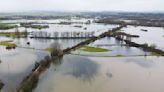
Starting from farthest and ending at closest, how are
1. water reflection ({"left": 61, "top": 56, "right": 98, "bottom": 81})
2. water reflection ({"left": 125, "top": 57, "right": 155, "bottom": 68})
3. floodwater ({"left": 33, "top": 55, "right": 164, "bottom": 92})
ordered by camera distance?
water reflection ({"left": 125, "top": 57, "right": 155, "bottom": 68}), water reflection ({"left": 61, "top": 56, "right": 98, "bottom": 81}), floodwater ({"left": 33, "top": 55, "right": 164, "bottom": 92})

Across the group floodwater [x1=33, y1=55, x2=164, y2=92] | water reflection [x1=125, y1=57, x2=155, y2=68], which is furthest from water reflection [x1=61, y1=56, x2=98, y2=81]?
water reflection [x1=125, y1=57, x2=155, y2=68]

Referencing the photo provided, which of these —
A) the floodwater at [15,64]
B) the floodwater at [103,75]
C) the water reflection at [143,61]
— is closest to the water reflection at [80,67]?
the floodwater at [103,75]

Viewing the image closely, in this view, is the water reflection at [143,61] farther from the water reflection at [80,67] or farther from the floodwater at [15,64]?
the floodwater at [15,64]

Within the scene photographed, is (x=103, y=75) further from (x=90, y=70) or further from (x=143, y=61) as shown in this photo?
(x=143, y=61)

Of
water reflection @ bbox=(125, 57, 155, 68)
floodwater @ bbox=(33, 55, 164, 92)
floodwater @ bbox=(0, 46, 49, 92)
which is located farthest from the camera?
water reflection @ bbox=(125, 57, 155, 68)

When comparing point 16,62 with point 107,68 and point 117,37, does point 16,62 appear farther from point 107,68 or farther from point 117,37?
point 117,37

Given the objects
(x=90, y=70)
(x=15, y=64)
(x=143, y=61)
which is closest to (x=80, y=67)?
(x=90, y=70)

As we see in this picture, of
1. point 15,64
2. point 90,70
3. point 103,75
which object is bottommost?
point 103,75

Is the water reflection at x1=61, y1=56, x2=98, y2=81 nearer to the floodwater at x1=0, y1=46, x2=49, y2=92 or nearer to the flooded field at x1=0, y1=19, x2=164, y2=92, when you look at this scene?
the flooded field at x1=0, y1=19, x2=164, y2=92
